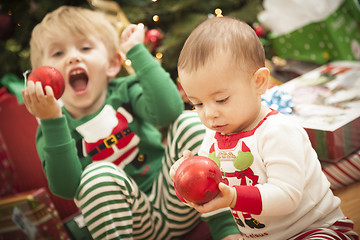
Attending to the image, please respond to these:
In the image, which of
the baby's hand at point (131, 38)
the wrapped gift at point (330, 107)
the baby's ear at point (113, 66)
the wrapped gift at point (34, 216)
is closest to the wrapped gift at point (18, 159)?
the wrapped gift at point (34, 216)

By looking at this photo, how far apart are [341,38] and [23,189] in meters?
1.39

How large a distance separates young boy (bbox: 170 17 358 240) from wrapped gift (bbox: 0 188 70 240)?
62cm

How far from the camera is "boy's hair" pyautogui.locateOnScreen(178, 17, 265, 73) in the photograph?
568 millimetres

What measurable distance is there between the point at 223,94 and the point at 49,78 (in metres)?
0.42

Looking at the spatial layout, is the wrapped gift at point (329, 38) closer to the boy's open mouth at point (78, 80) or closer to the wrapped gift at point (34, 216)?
the boy's open mouth at point (78, 80)

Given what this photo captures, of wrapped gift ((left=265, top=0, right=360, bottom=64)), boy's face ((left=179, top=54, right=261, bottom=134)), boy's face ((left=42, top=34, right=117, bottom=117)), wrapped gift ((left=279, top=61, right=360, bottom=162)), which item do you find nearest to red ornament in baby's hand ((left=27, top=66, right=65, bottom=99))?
boy's face ((left=42, top=34, right=117, bottom=117))

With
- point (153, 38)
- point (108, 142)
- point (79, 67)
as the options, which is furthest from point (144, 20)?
point (108, 142)

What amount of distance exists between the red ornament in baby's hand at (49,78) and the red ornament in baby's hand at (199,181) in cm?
40

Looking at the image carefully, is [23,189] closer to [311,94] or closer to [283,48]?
[311,94]

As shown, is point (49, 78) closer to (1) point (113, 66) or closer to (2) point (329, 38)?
(1) point (113, 66)

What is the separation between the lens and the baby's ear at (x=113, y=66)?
100cm

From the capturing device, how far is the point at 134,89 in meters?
0.98

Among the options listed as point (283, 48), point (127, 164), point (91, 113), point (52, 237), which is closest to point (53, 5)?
point (91, 113)

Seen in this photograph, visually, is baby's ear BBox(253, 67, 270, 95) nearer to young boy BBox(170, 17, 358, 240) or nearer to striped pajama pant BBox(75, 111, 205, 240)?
young boy BBox(170, 17, 358, 240)
